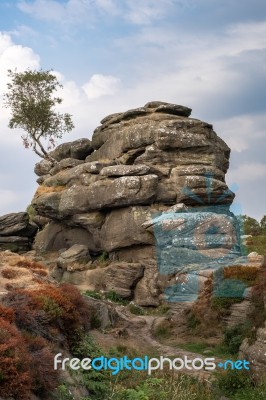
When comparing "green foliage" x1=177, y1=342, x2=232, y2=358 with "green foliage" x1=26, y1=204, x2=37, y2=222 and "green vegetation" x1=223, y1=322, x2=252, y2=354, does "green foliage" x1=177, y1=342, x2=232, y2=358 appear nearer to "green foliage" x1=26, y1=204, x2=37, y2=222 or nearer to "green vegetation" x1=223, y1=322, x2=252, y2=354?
"green vegetation" x1=223, y1=322, x2=252, y2=354

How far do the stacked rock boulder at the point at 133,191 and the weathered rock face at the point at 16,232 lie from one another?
2691mm

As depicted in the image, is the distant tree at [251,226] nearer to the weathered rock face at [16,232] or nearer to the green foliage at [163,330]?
the weathered rock face at [16,232]

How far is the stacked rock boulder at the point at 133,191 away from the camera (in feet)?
123

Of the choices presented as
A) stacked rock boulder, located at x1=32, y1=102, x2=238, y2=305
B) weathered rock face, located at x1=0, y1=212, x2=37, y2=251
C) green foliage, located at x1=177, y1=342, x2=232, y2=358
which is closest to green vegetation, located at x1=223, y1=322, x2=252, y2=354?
green foliage, located at x1=177, y1=342, x2=232, y2=358

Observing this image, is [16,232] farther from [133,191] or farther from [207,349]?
[207,349]

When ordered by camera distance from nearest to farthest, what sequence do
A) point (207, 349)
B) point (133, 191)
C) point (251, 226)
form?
point (207, 349), point (133, 191), point (251, 226)

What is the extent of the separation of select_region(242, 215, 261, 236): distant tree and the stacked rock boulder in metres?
20.6

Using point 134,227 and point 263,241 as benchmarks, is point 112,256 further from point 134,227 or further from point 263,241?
point 263,241

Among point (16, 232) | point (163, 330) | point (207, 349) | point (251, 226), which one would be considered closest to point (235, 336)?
point (207, 349)

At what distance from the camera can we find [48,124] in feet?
192

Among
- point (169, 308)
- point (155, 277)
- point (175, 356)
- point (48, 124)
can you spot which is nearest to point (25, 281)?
point (175, 356)

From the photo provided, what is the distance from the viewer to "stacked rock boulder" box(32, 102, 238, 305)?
37.6 meters

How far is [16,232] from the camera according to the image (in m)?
51.8

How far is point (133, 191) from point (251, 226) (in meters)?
34.5
